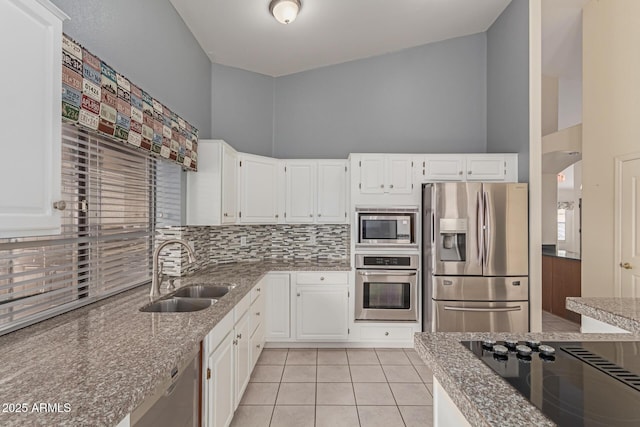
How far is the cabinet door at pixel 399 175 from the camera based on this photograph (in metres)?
3.46

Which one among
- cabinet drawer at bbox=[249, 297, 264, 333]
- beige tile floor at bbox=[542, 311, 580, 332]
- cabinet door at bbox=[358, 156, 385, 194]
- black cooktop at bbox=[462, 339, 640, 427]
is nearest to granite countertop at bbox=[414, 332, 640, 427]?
black cooktop at bbox=[462, 339, 640, 427]

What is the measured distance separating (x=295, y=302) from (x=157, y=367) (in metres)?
2.39

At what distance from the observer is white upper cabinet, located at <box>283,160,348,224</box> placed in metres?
3.77

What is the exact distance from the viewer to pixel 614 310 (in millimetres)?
1354

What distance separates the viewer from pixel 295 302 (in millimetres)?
3465

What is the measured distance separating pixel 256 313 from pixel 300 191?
1.46 metres

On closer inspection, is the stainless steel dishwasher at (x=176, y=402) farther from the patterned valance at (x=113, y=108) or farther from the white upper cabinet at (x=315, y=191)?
the white upper cabinet at (x=315, y=191)

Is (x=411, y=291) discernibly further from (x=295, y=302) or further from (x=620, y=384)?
(x=620, y=384)

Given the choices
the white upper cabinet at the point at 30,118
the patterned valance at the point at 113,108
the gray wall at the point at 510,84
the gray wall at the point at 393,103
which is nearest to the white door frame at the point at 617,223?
the gray wall at the point at 510,84

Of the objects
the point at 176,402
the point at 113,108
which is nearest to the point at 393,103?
the point at 113,108

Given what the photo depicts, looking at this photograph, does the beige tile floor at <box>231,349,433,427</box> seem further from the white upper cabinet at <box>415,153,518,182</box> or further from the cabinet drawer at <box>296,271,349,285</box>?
the white upper cabinet at <box>415,153,518,182</box>

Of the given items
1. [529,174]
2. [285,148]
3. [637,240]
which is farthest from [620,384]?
[285,148]

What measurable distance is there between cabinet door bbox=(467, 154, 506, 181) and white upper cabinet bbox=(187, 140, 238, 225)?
246 centimetres

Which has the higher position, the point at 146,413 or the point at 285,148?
the point at 285,148
